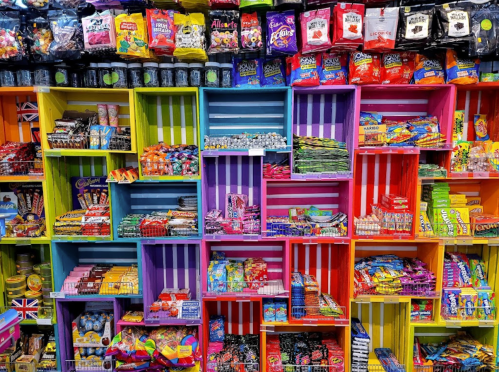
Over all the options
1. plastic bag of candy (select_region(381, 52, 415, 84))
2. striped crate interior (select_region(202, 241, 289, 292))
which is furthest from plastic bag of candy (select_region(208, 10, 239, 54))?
striped crate interior (select_region(202, 241, 289, 292))

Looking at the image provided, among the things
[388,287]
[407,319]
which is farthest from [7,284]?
[407,319]

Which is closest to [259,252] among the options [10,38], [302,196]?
[302,196]

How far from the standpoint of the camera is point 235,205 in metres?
3.35

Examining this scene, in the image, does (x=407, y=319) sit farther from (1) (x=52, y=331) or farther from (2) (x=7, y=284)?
(2) (x=7, y=284)

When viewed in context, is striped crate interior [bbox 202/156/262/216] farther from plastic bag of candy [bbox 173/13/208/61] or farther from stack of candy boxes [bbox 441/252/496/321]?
stack of candy boxes [bbox 441/252/496/321]

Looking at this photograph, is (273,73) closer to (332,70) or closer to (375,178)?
(332,70)

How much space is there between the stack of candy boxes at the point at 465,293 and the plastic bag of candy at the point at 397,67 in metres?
1.82

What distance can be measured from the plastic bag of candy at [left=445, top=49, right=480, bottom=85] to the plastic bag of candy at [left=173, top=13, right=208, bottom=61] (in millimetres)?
2165

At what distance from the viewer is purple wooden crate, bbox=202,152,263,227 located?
11.5 ft

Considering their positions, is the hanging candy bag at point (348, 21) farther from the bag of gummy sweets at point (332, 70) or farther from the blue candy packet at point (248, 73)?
the blue candy packet at point (248, 73)

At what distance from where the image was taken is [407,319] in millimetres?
3189

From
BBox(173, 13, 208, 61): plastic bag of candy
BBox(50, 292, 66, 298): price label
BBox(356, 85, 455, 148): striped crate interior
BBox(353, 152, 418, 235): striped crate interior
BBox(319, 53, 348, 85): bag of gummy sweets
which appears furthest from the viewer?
BBox(353, 152, 418, 235): striped crate interior

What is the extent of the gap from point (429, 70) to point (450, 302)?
2.15 meters

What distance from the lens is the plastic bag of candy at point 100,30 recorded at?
285 cm
